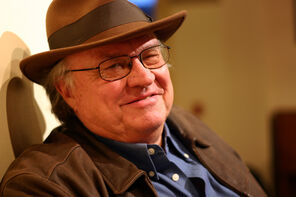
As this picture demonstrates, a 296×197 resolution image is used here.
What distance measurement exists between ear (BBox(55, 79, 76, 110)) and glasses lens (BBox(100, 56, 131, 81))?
0.18 m

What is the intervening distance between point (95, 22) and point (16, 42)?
0.38m

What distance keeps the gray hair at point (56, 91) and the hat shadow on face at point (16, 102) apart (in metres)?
0.09

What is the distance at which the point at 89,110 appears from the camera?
4.02 ft

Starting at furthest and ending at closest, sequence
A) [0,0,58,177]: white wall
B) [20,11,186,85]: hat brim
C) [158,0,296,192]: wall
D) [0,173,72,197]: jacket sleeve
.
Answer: [158,0,296,192]: wall → [0,0,58,177]: white wall → [20,11,186,85]: hat brim → [0,173,72,197]: jacket sleeve

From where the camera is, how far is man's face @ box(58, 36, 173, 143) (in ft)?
3.87

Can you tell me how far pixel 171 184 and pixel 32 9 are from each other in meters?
0.94

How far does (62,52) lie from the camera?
3.69ft

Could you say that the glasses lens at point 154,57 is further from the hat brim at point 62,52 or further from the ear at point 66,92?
the ear at point 66,92

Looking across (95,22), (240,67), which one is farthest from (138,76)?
(240,67)

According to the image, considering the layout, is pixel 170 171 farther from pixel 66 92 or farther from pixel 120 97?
pixel 66 92

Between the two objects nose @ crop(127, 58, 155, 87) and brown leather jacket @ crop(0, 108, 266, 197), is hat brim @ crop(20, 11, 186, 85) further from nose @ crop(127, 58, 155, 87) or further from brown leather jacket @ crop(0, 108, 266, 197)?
brown leather jacket @ crop(0, 108, 266, 197)

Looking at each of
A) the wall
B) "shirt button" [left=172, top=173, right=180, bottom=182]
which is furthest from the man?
the wall

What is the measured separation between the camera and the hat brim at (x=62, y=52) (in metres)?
1.10

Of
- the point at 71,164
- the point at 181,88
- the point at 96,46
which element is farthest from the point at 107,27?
the point at 181,88
